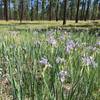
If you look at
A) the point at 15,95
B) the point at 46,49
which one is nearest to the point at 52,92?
the point at 15,95

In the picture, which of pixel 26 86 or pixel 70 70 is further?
pixel 70 70

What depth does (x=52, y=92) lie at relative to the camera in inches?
82.0

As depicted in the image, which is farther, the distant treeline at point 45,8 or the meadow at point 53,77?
the distant treeline at point 45,8

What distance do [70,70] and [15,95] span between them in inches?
41.0

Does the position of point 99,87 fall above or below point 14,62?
below

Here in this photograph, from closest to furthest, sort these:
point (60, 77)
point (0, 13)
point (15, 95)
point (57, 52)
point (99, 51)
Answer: point (15, 95)
point (60, 77)
point (57, 52)
point (99, 51)
point (0, 13)

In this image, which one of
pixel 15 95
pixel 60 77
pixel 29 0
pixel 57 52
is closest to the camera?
pixel 15 95

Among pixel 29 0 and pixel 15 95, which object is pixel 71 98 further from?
pixel 29 0

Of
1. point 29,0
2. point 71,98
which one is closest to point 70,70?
point 71,98

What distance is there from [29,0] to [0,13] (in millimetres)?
15005

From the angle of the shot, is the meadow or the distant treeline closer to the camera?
the meadow

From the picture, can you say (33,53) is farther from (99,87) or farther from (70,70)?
(99,87)

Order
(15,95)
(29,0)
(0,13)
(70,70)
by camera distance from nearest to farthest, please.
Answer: (15,95) → (70,70) → (29,0) → (0,13)

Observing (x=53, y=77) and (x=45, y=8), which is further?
(x=45, y=8)
